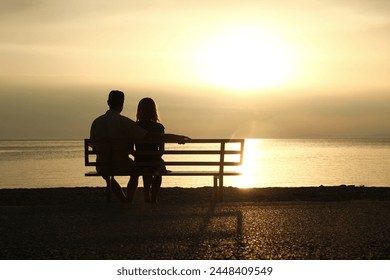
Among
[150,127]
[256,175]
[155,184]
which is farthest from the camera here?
[256,175]

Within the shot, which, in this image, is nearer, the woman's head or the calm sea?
the woman's head

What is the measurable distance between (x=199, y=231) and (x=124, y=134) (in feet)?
11.1

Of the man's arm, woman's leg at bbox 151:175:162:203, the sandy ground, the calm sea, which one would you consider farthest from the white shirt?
the calm sea

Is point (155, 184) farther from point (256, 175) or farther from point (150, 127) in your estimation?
point (256, 175)

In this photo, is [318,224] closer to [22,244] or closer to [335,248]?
[335,248]

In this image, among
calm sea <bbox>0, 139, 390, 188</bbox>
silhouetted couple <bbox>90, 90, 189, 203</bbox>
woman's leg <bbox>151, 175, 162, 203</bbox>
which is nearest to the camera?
silhouetted couple <bbox>90, 90, 189, 203</bbox>

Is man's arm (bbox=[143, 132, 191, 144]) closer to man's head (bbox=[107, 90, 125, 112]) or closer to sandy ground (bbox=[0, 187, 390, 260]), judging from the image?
man's head (bbox=[107, 90, 125, 112])

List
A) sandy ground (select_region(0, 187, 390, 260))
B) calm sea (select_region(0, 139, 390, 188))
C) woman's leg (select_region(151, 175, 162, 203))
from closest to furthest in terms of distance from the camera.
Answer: sandy ground (select_region(0, 187, 390, 260))
woman's leg (select_region(151, 175, 162, 203))
calm sea (select_region(0, 139, 390, 188))

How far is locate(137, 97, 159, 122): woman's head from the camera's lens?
10.8 m

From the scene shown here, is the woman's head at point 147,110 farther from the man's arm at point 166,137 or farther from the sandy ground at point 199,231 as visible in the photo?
the sandy ground at point 199,231

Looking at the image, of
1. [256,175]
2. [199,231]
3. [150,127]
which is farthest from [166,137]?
[256,175]

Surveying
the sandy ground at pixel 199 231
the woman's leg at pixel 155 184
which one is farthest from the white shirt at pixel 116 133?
the sandy ground at pixel 199 231

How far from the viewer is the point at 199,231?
26.1 ft

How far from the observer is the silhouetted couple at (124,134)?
10.7 meters
